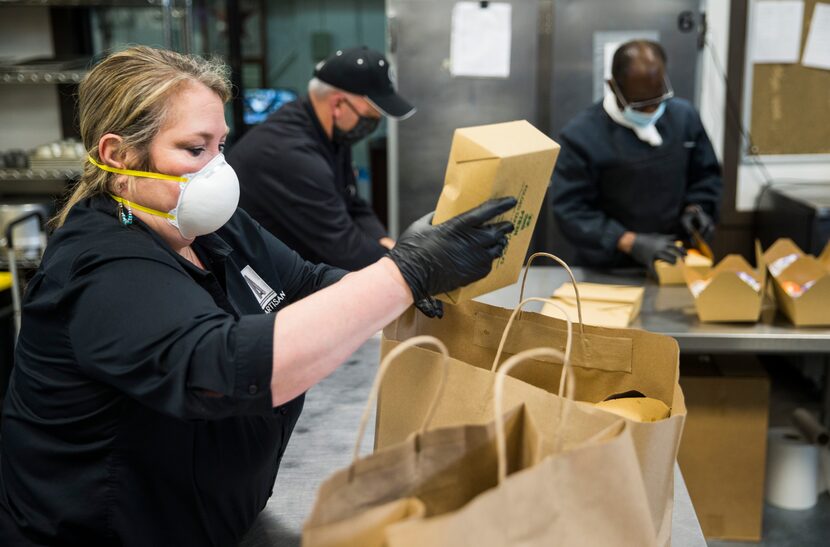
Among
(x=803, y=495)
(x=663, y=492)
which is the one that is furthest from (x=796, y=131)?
(x=663, y=492)

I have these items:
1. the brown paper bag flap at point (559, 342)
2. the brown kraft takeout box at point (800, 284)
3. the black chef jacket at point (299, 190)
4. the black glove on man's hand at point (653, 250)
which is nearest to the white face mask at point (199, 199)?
the brown paper bag flap at point (559, 342)

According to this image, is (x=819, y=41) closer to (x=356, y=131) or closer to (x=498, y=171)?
(x=356, y=131)

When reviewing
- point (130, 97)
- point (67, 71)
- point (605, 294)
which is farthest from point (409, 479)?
point (67, 71)

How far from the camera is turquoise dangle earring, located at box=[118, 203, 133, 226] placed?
1.15m

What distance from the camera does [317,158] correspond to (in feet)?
7.88

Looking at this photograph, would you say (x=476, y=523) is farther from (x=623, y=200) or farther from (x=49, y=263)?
(x=623, y=200)

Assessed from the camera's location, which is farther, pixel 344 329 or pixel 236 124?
pixel 236 124

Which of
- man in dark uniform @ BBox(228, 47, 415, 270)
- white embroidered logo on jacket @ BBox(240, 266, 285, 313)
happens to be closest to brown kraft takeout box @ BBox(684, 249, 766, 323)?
man in dark uniform @ BBox(228, 47, 415, 270)

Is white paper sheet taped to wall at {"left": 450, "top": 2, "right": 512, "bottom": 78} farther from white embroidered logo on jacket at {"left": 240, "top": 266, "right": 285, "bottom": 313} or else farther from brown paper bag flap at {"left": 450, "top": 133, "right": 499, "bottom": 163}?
brown paper bag flap at {"left": 450, "top": 133, "right": 499, "bottom": 163}

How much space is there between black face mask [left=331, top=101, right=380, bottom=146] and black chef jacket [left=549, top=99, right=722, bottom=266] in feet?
2.35

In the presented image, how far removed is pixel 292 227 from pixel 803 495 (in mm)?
1813

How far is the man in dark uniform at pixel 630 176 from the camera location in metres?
2.72

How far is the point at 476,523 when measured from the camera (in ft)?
2.52

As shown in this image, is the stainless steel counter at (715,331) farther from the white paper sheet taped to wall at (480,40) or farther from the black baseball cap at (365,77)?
the white paper sheet taped to wall at (480,40)
